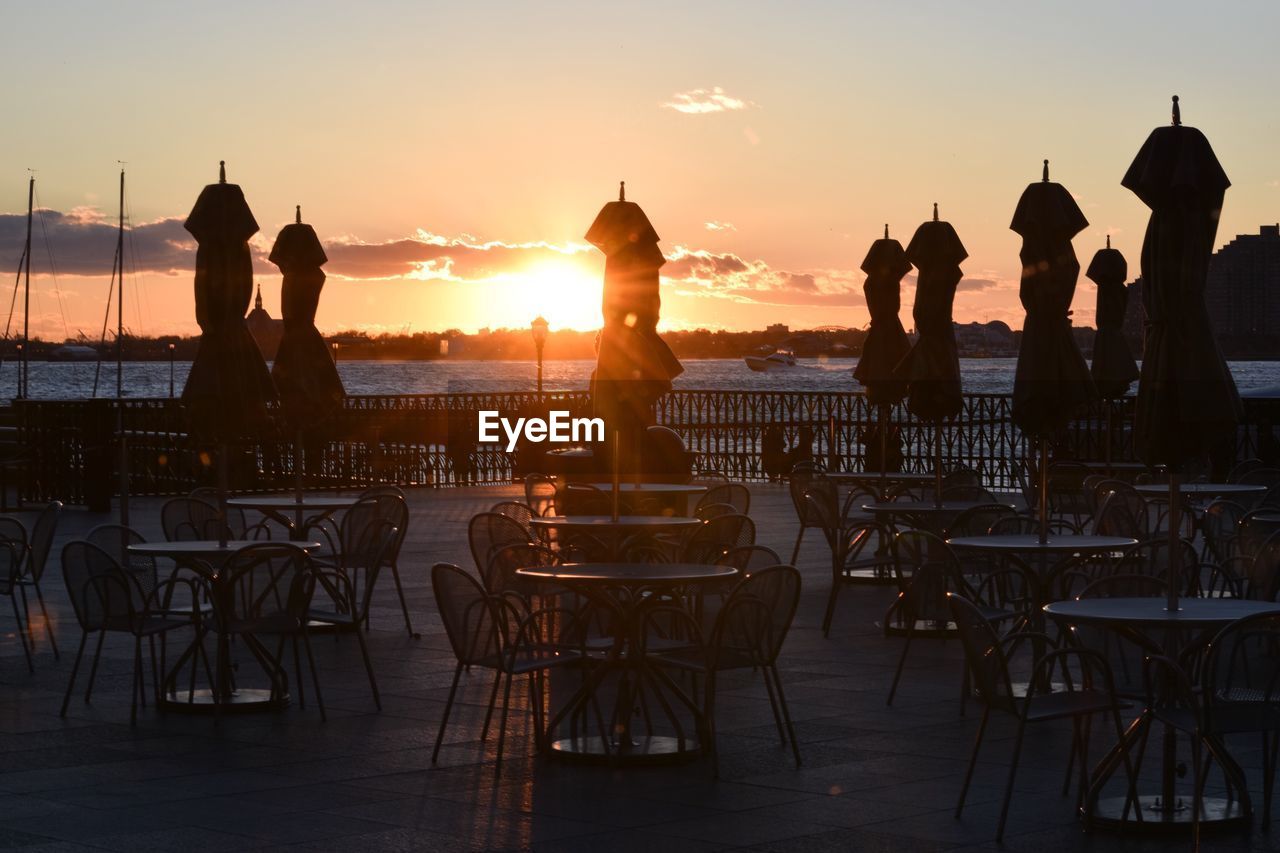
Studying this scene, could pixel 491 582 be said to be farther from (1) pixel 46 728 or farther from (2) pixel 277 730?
(1) pixel 46 728

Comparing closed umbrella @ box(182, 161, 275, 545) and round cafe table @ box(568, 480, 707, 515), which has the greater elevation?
closed umbrella @ box(182, 161, 275, 545)

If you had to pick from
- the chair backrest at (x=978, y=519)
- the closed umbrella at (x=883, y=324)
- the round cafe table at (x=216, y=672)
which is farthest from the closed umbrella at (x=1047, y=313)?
the closed umbrella at (x=883, y=324)

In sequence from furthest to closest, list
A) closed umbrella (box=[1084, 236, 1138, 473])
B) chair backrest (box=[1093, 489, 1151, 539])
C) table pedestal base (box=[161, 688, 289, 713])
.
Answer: closed umbrella (box=[1084, 236, 1138, 473]) → chair backrest (box=[1093, 489, 1151, 539]) → table pedestal base (box=[161, 688, 289, 713])

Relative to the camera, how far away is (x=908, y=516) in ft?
39.6

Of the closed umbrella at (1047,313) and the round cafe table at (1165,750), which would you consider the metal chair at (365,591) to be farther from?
the round cafe table at (1165,750)

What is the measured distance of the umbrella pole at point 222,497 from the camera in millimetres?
9352

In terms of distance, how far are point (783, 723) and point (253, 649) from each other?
107 inches

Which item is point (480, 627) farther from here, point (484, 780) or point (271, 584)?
point (271, 584)

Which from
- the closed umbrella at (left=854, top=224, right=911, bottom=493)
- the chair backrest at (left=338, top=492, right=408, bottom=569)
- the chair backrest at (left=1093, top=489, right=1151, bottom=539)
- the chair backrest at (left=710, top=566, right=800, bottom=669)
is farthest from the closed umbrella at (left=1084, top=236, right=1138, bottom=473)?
the chair backrest at (left=710, top=566, right=800, bottom=669)

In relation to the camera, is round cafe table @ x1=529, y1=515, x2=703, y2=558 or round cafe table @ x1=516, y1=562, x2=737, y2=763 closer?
round cafe table @ x1=516, y1=562, x2=737, y2=763

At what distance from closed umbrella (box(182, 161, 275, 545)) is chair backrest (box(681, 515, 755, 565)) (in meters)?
2.58

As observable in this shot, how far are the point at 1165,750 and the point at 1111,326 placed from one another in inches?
466

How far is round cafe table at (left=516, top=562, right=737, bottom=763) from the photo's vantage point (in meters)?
7.70

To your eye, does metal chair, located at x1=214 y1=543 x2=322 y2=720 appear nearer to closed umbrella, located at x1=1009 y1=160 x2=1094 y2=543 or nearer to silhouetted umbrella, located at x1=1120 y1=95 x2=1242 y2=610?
closed umbrella, located at x1=1009 y1=160 x2=1094 y2=543
